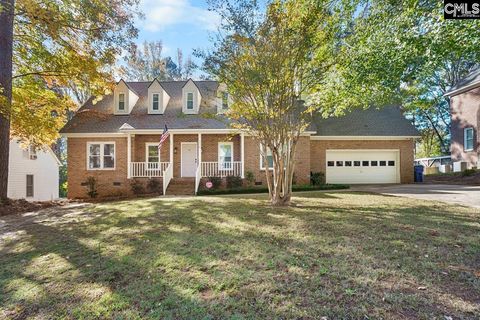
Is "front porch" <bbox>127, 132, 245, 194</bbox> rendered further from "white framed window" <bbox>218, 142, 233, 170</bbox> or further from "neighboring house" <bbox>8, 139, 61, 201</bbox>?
"neighboring house" <bbox>8, 139, 61, 201</bbox>

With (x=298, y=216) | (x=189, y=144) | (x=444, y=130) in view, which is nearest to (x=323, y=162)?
(x=189, y=144)

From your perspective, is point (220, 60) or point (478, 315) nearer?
point (478, 315)

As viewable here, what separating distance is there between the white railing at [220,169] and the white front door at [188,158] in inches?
40.6

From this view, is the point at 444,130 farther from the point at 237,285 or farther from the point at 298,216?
the point at 237,285

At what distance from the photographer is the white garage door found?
17.5 m

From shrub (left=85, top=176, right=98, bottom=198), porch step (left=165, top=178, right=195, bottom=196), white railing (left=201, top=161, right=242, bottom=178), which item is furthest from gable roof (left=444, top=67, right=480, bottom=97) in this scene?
shrub (left=85, top=176, right=98, bottom=198)

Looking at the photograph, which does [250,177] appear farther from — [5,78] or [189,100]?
[5,78]

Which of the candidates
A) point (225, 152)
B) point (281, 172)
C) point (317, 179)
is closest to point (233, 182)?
point (225, 152)

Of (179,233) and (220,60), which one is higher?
(220,60)

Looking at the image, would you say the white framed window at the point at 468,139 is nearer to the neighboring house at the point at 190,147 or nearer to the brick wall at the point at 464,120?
the brick wall at the point at 464,120

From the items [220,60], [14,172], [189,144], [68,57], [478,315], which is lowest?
[478,315]

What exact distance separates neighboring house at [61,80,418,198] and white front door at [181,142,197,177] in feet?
0.19

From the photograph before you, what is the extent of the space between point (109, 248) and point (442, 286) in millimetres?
4792

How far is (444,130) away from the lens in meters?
33.3
